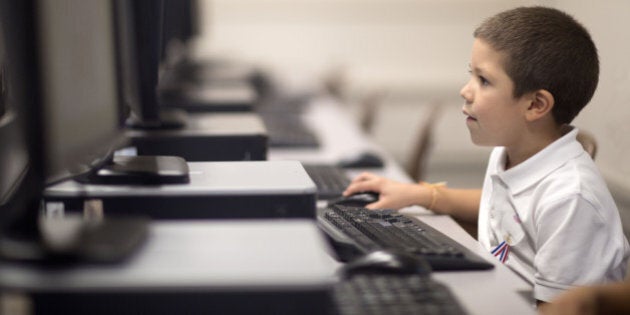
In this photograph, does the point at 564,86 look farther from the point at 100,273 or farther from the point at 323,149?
the point at 323,149

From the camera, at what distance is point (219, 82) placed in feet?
9.52

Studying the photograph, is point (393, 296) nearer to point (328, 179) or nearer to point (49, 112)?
point (49, 112)

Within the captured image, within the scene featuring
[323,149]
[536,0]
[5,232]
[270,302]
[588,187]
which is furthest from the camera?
[323,149]

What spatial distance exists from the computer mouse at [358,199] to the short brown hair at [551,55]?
13.2 inches

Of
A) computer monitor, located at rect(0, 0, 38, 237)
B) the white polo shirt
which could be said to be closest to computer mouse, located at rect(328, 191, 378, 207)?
the white polo shirt

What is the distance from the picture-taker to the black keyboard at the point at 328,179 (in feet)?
5.33

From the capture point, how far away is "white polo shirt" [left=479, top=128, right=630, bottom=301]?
3.98ft

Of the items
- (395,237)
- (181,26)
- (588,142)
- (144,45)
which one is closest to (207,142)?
(144,45)

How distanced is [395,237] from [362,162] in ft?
2.93

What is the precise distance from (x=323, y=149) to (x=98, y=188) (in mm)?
1419

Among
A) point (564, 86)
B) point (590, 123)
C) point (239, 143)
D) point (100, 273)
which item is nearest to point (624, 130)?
point (590, 123)

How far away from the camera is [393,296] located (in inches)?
34.9

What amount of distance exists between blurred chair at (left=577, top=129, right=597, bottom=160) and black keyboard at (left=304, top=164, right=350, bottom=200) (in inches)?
18.5

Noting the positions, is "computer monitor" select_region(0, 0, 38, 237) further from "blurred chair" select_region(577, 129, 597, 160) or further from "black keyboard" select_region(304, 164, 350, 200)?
"blurred chair" select_region(577, 129, 597, 160)
